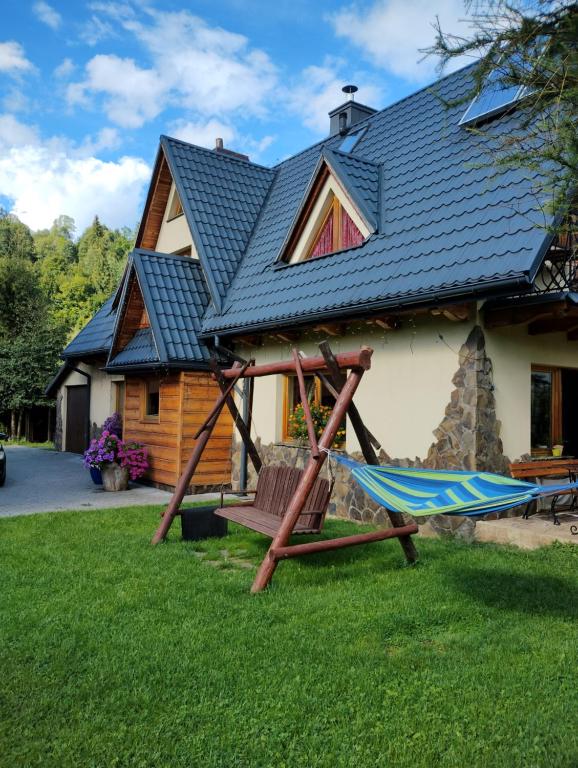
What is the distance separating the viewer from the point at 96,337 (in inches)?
640

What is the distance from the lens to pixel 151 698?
3.36m

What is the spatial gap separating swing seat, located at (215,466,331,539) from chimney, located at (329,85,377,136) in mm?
10403

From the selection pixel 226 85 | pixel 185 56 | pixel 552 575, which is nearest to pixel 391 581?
pixel 552 575

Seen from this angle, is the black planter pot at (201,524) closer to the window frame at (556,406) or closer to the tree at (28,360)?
the window frame at (556,406)

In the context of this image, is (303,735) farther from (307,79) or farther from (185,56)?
(307,79)

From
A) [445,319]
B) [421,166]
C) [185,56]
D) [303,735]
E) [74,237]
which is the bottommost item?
[303,735]

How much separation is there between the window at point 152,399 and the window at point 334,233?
159 inches

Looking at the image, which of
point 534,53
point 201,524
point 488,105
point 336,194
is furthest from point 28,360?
point 534,53

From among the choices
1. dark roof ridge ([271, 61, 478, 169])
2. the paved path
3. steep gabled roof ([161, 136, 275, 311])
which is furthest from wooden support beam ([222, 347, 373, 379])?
dark roof ridge ([271, 61, 478, 169])

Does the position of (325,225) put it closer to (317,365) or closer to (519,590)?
(317,365)

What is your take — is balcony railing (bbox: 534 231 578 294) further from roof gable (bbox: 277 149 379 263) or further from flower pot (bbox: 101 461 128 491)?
flower pot (bbox: 101 461 128 491)

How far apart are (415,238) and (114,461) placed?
6800mm

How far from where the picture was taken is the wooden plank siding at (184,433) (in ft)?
36.4

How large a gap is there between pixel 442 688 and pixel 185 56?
9.65 metres
